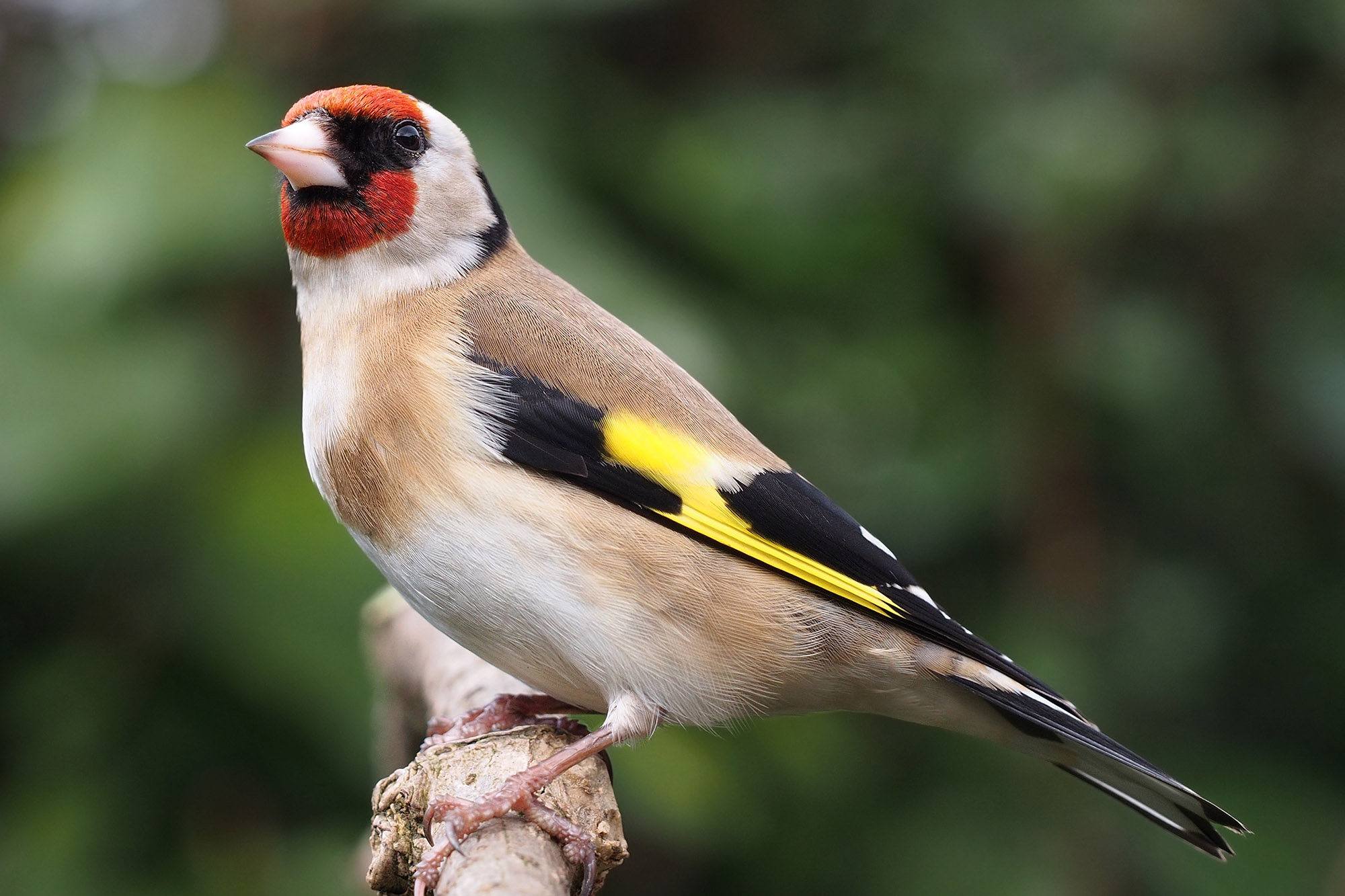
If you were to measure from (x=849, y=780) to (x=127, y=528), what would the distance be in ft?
5.74

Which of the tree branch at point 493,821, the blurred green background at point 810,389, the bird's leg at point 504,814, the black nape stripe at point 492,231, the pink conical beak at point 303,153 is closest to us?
the tree branch at point 493,821

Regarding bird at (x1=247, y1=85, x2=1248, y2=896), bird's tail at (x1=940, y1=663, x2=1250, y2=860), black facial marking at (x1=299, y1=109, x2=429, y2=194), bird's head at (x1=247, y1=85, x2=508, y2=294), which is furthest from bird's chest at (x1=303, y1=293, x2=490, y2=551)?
bird's tail at (x1=940, y1=663, x2=1250, y2=860)

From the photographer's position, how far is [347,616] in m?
2.85

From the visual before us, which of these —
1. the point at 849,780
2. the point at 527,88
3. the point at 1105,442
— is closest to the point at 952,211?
the point at 1105,442

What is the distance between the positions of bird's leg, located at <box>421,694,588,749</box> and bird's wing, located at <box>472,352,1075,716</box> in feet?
1.48

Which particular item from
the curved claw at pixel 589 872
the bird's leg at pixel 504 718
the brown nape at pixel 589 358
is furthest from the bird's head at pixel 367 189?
the curved claw at pixel 589 872

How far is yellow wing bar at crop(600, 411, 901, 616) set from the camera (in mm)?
2209

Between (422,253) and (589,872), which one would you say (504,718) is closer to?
(589,872)

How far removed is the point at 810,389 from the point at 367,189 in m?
1.33

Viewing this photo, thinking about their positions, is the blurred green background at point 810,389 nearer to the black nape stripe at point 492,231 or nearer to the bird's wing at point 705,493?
the black nape stripe at point 492,231

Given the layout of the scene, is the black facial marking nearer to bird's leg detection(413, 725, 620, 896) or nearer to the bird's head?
the bird's head

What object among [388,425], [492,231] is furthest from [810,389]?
→ [388,425]

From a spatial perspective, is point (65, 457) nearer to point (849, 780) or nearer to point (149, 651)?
point (149, 651)

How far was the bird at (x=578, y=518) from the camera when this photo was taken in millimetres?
2105
